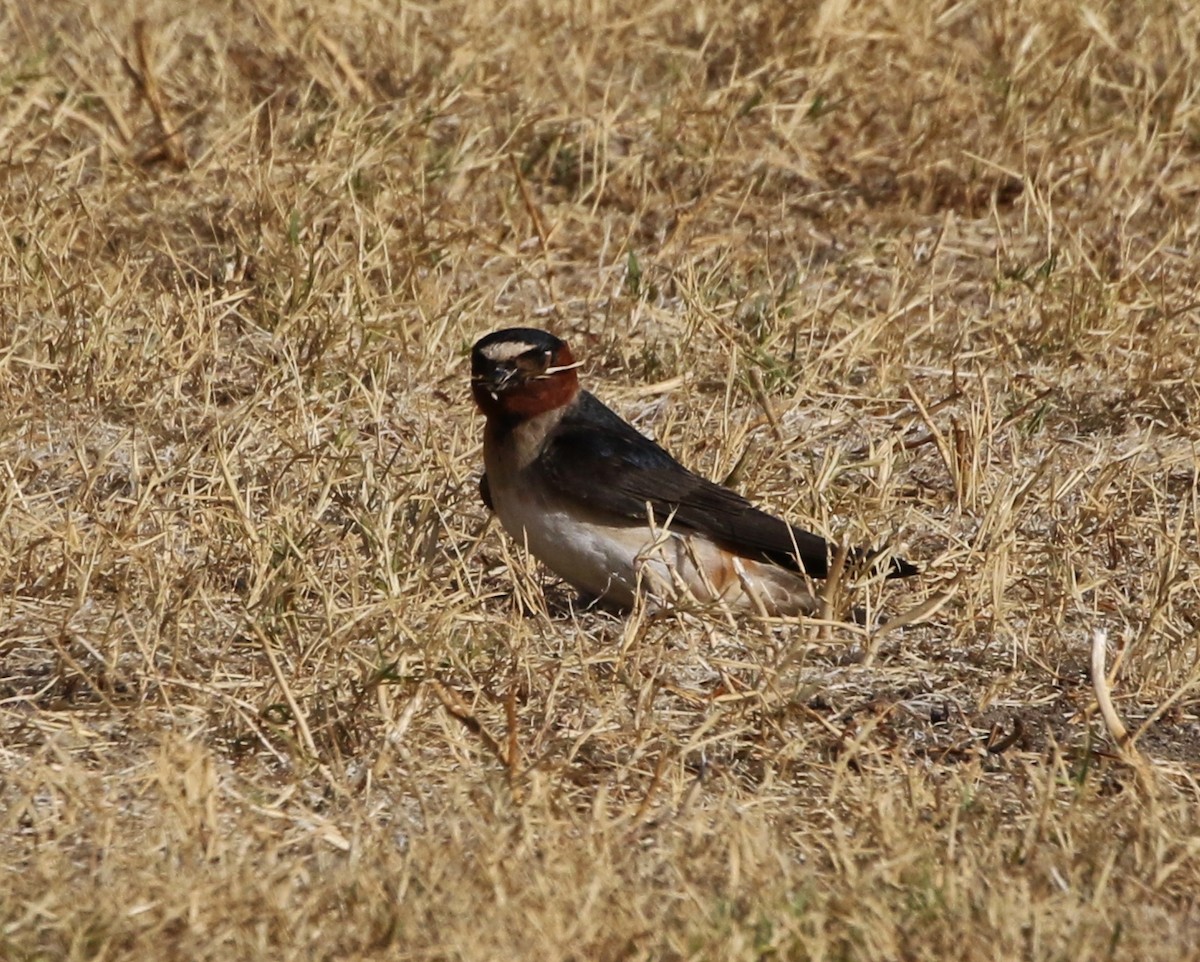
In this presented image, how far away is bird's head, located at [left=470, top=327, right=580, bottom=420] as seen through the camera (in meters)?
6.03

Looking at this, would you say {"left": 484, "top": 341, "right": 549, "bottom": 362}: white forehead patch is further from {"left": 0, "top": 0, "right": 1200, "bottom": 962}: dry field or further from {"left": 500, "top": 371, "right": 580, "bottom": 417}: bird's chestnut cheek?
{"left": 0, "top": 0, "right": 1200, "bottom": 962}: dry field

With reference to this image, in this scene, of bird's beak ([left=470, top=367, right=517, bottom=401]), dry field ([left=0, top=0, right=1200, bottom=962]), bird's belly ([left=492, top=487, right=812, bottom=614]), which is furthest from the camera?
bird's beak ([left=470, top=367, right=517, bottom=401])

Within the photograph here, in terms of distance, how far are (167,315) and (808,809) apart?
10.8 ft

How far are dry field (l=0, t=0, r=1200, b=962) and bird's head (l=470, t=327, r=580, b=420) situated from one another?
0.31 m

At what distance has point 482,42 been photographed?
852cm

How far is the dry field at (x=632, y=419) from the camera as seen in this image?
4.05m

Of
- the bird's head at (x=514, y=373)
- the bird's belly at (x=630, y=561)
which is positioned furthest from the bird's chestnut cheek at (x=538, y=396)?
the bird's belly at (x=630, y=561)

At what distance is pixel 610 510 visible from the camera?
19.3 feet

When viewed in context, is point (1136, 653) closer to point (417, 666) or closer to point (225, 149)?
point (417, 666)

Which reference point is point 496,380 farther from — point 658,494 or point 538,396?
point 658,494

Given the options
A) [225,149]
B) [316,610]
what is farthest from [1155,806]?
[225,149]

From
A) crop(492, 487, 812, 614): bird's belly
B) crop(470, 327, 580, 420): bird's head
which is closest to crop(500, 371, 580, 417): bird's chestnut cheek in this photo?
crop(470, 327, 580, 420): bird's head

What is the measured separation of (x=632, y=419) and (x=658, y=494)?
1.12m

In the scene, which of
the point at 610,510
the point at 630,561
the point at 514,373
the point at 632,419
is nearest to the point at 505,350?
the point at 514,373
